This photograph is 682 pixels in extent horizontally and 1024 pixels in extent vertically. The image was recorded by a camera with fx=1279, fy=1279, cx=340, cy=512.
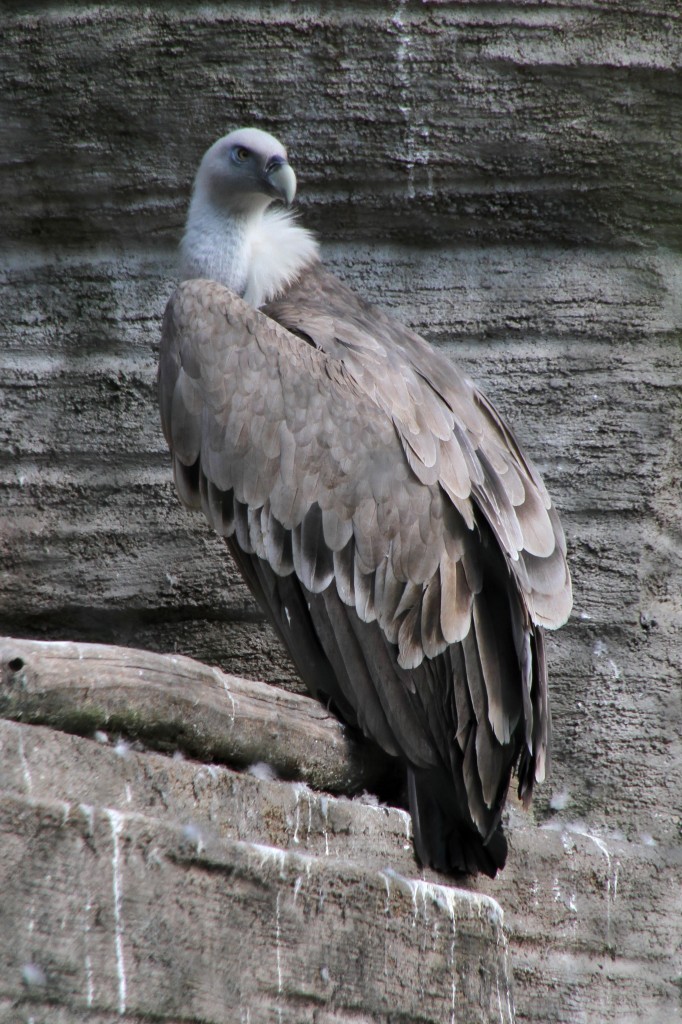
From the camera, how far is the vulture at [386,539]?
3.50m

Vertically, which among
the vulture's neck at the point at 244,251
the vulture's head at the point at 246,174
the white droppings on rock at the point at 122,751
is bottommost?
the white droppings on rock at the point at 122,751

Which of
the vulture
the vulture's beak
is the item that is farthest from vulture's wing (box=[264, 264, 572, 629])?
the vulture's beak

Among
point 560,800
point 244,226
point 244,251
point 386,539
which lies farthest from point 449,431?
point 560,800

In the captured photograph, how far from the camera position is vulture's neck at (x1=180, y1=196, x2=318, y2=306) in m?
4.27

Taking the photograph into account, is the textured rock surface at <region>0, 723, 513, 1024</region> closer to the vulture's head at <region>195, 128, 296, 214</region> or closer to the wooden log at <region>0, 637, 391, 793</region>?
the wooden log at <region>0, 637, 391, 793</region>

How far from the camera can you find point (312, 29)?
15.8 feet

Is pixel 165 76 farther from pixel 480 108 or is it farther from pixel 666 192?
pixel 666 192

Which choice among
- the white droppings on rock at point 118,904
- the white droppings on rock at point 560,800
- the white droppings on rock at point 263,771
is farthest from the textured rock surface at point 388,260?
the white droppings on rock at point 118,904

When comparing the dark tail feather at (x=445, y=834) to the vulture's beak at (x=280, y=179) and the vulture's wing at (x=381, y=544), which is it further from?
the vulture's beak at (x=280, y=179)

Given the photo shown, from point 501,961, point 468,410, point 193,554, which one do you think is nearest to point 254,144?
point 468,410

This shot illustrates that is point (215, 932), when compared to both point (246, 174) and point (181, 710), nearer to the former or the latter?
point (181, 710)

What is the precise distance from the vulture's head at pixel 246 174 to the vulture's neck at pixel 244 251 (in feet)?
0.13

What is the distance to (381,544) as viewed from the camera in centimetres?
355

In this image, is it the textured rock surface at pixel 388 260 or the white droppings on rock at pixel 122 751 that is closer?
the white droppings on rock at pixel 122 751
